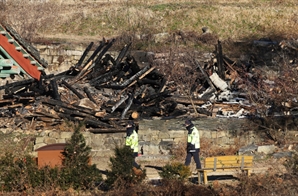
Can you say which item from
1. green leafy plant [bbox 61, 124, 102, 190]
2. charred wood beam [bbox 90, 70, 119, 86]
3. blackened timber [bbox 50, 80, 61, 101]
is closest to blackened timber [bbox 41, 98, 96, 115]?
blackened timber [bbox 50, 80, 61, 101]

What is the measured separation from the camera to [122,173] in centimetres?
1532

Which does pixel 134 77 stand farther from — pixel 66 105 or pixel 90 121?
pixel 90 121

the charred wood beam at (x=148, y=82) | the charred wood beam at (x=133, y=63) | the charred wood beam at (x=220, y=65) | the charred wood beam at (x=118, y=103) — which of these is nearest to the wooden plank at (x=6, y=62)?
the charred wood beam at (x=118, y=103)

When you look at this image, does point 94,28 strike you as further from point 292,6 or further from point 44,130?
point 44,130

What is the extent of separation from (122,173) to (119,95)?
39.3 feet

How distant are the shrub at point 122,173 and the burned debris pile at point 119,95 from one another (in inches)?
308

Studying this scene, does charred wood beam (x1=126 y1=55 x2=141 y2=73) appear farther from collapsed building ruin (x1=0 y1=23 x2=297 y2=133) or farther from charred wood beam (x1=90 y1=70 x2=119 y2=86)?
charred wood beam (x1=90 y1=70 x2=119 y2=86)

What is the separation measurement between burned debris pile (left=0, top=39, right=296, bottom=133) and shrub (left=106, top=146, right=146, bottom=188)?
25.7 ft

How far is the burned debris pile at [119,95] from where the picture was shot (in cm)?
2439

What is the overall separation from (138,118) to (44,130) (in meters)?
3.53

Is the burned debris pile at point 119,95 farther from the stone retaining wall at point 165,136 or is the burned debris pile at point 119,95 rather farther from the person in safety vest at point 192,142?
the person in safety vest at point 192,142

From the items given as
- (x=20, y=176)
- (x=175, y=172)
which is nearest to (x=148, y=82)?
(x=175, y=172)

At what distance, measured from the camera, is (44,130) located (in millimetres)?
23891

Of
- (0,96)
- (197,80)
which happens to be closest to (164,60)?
(197,80)
